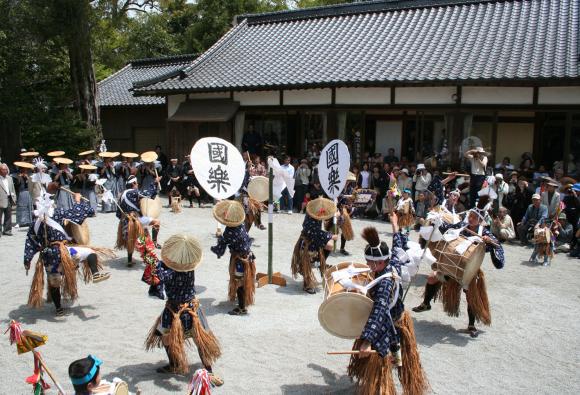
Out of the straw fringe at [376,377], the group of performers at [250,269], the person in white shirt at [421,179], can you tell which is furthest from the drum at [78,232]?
the person in white shirt at [421,179]

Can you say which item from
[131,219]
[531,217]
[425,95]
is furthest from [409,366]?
[425,95]

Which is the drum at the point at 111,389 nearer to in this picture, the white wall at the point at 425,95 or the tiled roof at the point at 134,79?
the white wall at the point at 425,95

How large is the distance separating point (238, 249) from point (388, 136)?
9.75 metres

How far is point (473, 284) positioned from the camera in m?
6.04

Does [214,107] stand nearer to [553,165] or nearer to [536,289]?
[553,165]

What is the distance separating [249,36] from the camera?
1906 cm

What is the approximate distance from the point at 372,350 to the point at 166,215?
975cm

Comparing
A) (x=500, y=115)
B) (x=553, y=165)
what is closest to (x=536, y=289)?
(x=553, y=165)

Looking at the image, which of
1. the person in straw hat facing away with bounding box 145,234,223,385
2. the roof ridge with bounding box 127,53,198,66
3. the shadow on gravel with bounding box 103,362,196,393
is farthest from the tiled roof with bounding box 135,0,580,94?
the shadow on gravel with bounding box 103,362,196,393

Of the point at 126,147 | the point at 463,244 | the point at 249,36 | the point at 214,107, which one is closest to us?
the point at 463,244

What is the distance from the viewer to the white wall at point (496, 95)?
12172 millimetres

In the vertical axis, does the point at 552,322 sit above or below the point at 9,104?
below

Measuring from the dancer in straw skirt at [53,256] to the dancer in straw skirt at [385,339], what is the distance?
12.1 feet

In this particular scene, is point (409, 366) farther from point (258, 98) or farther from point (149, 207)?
point (258, 98)
